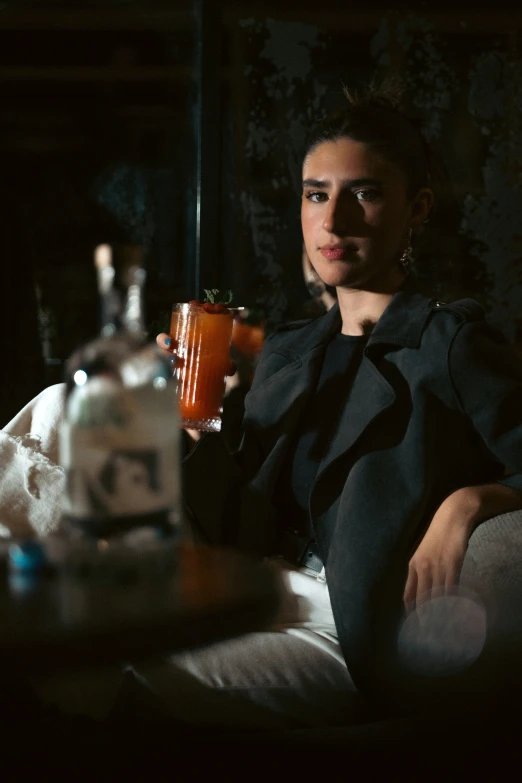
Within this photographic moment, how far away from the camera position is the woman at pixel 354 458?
4.05 ft

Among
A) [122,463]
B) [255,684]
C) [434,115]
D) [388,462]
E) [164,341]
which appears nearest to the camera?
[122,463]

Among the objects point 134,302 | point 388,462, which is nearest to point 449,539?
point 388,462

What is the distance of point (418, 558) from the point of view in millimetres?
1256

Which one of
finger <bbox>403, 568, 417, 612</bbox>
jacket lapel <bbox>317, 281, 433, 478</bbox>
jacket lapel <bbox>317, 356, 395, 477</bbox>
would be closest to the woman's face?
jacket lapel <bbox>317, 281, 433, 478</bbox>

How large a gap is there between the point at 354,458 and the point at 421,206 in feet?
1.96

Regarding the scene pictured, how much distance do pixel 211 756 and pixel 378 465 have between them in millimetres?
543

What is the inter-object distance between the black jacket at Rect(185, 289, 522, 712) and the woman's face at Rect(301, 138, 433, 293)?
10cm

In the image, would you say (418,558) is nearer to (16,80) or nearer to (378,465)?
(378,465)

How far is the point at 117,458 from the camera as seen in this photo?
0.83m

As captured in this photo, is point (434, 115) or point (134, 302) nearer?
point (134, 302)

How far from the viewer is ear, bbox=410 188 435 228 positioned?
1713 millimetres

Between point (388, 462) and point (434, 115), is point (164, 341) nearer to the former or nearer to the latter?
point (388, 462)

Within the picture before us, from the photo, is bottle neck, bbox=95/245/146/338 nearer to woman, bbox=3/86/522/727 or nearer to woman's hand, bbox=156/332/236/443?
woman's hand, bbox=156/332/236/443

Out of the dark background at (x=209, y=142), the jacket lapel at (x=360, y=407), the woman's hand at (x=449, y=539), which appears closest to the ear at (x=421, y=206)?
the jacket lapel at (x=360, y=407)
